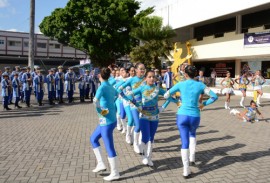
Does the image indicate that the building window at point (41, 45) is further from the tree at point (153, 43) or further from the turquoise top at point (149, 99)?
the turquoise top at point (149, 99)

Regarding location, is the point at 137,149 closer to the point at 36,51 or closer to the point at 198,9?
the point at 198,9

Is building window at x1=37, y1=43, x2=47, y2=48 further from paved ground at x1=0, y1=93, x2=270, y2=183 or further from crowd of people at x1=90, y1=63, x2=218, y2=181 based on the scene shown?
crowd of people at x1=90, y1=63, x2=218, y2=181

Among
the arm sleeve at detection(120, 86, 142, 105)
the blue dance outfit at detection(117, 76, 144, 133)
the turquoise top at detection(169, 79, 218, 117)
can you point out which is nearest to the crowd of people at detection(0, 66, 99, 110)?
the blue dance outfit at detection(117, 76, 144, 133)

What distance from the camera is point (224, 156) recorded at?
6445 mm

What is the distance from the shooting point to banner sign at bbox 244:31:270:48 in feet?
65.0

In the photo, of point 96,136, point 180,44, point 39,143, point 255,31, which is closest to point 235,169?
point 96,136

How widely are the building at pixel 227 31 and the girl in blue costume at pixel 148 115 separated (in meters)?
15.2

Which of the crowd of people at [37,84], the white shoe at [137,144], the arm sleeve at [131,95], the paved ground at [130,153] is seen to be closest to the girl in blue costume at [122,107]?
the paved ground at [130,153]

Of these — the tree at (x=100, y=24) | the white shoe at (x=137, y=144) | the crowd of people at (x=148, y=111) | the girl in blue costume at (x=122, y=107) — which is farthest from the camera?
the tree at (x=100, y=24)

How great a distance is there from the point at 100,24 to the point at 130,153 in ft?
79.7

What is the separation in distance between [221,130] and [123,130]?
316 centimetres

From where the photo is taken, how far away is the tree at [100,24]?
28.6 meters

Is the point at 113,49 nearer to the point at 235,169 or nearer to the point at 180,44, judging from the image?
the point at 180,44

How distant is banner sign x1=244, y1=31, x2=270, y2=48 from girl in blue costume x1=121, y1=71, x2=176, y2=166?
16565 millimetres
